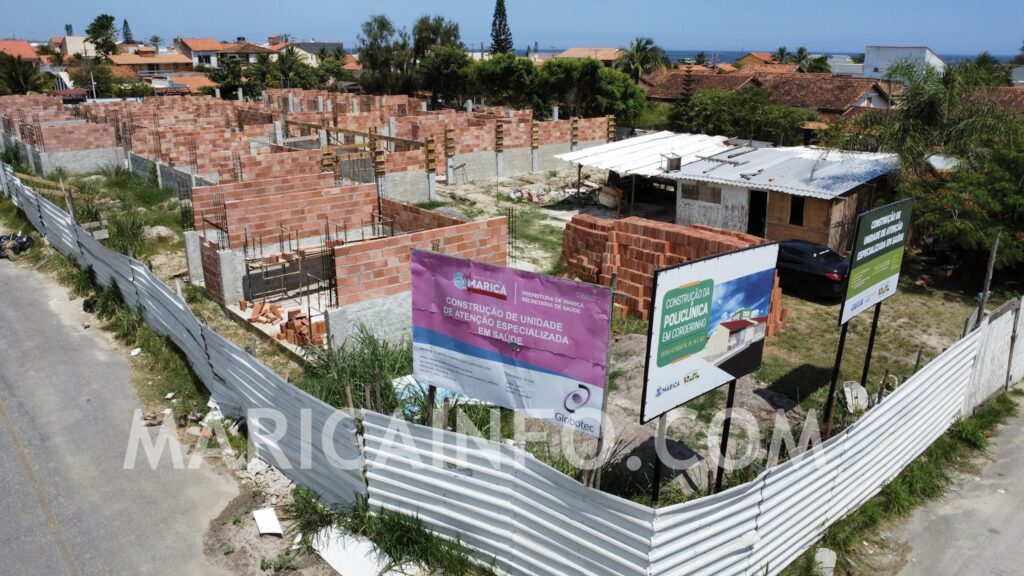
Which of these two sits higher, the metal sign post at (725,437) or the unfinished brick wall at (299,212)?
the unfinished brick wall at (299,212)

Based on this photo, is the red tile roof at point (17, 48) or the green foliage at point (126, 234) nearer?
the green foliage at point (126, 234)

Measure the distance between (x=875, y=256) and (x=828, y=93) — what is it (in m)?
42.7

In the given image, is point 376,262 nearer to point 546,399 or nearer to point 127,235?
point 546,399

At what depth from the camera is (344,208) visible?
18.1 m

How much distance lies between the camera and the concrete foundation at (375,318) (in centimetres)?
1250

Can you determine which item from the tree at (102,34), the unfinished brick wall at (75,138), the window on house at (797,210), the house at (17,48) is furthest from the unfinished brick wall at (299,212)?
the house at (17,48)

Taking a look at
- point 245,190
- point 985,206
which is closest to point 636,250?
point 985,206

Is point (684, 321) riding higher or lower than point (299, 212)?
higher

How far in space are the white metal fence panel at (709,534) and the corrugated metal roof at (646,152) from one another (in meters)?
17.4

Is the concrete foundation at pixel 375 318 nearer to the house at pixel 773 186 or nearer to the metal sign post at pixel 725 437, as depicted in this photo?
the metal sign post at pixel 725 437

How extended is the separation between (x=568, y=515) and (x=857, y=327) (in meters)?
10.6

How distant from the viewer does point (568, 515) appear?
6723mm

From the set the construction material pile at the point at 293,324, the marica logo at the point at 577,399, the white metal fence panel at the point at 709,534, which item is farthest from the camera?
the construction material pile at the point at 293,324

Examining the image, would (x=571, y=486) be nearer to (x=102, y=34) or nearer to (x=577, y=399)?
(x=577, y=399)
